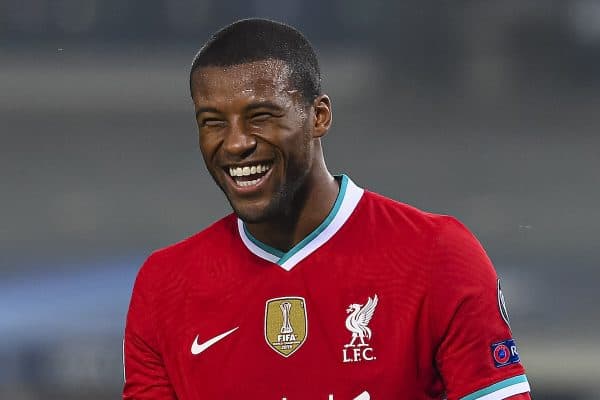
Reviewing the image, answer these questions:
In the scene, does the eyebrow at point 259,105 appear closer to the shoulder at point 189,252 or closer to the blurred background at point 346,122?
the shoulder at point 189,252

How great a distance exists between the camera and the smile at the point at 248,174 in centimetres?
152

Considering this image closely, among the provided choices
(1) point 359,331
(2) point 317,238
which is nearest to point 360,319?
(1) point 359,331

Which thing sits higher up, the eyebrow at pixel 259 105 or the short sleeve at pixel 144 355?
the eyebrow at pixel 259 105

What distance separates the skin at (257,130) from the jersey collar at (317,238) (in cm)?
7

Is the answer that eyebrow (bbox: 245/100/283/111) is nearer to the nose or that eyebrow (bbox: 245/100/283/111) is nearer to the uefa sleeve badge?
the nose

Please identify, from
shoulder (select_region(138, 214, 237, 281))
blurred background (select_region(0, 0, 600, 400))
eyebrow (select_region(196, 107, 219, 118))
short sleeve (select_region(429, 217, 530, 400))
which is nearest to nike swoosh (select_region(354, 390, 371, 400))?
short sleeve (select_region(429, 217, 530, 400))

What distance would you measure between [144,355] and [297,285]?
25cm

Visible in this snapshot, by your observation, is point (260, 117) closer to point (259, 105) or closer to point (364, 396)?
point (259, 105)

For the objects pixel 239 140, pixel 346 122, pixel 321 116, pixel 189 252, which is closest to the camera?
pixel 239 140

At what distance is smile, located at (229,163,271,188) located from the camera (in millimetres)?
1516

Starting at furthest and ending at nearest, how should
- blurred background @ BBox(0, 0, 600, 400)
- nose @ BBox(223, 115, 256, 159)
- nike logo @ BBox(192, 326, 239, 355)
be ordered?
blurred background @ BBox(0, 0, 600, 400)
nike logo @ BBox(192, 326, 239, 355)
nose @ BBox(223, 115, 256, 159)

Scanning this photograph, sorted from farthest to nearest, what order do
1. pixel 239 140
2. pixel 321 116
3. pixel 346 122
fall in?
pixel 346 122, pixel 321 116, pixel 239 140

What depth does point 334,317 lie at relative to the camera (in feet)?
5.17

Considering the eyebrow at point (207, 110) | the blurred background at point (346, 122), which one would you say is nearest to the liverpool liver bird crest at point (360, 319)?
the eyebrow at point (207, 110)
